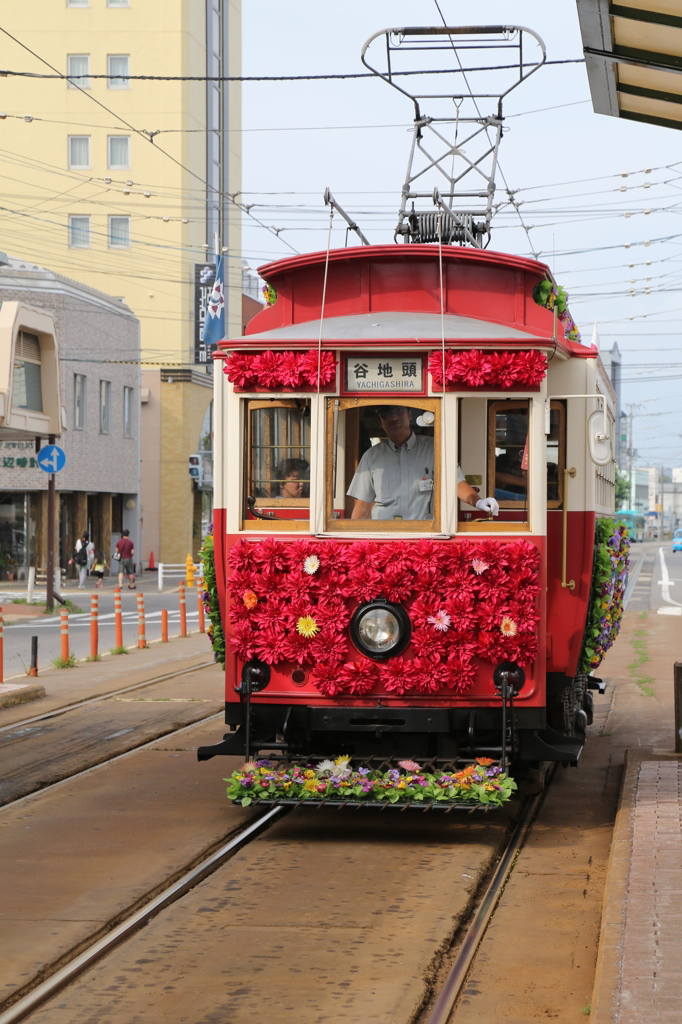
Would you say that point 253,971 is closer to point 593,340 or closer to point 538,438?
point 538,438

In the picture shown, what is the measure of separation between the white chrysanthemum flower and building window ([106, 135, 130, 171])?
56.2m

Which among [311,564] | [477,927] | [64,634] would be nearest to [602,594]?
[311,564]

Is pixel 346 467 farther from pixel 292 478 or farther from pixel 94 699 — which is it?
pixel 94 699

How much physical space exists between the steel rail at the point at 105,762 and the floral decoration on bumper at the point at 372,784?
2.22 metres

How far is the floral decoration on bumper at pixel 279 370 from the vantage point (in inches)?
336

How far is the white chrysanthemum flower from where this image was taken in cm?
852

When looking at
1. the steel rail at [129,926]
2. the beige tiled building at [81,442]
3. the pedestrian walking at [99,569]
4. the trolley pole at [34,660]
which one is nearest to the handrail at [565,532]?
the steel rail at [129,926]

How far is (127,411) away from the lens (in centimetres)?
5088

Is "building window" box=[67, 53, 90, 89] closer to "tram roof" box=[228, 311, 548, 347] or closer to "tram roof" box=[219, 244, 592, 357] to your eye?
"tram roof" box=[219, 244, 592, 357]

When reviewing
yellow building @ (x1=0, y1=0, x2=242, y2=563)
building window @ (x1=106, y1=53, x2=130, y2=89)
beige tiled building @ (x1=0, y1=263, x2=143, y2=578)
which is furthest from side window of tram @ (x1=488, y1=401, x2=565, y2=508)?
building window @ (x1=106, y1=53, x2=130, y2=89)

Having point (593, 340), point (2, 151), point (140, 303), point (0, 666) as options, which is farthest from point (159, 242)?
point (593, 340)

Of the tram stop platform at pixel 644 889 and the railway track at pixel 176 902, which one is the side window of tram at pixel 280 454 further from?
the tram stop platform at pixel 644 889

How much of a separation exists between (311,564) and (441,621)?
865mm

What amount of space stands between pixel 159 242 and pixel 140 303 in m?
2.90
